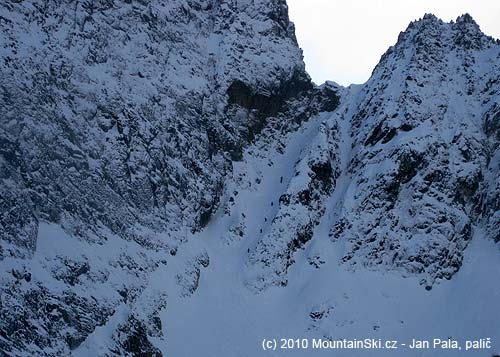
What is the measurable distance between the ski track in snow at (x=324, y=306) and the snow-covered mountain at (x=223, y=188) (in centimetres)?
15

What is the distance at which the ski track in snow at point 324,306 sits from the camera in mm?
48656

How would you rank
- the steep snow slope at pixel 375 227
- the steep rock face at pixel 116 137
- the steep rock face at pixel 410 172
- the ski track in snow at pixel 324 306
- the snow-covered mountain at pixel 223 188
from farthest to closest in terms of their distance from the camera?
the steep rock face at pixel 410 172 → the steep snow slope at pixel 375 227 → the ski track in snow at pixel 324 306 → the snow-covered mountain at pixel 223 188 → the steep rock face at pixel 116 137

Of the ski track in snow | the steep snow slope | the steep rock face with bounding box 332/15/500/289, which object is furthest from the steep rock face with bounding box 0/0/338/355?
the steep rock face with bounding box 332/15/500/289

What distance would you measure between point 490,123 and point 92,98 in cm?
3497

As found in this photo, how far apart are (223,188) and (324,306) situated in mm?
15850

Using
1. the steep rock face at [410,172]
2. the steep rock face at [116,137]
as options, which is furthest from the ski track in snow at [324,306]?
the steep rock face at [116,137]

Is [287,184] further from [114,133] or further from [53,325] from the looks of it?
[53,325]

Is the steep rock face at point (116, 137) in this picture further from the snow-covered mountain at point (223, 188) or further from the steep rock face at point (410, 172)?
the steep rock face at point (410, 172)

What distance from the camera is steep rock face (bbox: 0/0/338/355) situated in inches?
1698

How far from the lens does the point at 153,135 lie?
58.4m

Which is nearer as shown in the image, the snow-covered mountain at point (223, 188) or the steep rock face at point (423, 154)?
the snow-covered mountain at point (223, 188)

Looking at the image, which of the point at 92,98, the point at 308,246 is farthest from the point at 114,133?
the point at 308,246

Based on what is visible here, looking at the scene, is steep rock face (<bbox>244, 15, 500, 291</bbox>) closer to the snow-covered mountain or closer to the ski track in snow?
the snow-covered mountain

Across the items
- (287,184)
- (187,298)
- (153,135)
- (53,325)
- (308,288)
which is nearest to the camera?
(53,325)
